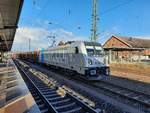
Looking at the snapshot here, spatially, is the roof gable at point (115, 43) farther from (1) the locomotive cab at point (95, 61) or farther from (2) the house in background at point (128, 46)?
(1) the locomotive cab at point (95, 61)

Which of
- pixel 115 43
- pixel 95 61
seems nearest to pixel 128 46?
pixel 115 43

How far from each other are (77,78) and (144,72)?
26.5 feet

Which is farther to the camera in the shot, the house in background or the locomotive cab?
the house in background

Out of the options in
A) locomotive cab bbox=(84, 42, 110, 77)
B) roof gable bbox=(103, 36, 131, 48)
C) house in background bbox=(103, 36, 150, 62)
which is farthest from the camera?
roof gable bbox=(103, 36, 131, 48)

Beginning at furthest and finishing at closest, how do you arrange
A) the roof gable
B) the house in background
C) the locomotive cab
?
the roof gable → the house in background → the locomotive cab

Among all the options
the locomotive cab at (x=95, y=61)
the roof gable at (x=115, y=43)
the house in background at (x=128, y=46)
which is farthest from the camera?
the roof gable at (x=115, y=43)

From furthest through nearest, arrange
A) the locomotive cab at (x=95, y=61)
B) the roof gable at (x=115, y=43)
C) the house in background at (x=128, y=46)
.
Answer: the roof gable at (x=115, y=43)
the house in background at (x=128, y=46)
the locomotive cab at (x=95, y=61)

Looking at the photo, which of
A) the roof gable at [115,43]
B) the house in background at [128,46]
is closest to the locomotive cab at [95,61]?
the house in background at [128,46]

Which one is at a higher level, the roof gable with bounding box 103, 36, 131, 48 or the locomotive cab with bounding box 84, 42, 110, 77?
the roof gable with bounding box 103, 36, 131, 48

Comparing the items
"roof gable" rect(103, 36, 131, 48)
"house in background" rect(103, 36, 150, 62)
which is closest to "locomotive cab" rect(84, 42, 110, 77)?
"house in background" rect(103, 36, 150, 62)

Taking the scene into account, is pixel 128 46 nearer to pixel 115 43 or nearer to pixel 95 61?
pixel 115 43

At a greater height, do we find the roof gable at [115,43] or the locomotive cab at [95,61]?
the roof gable at [115,43]

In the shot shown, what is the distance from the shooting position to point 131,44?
183ft

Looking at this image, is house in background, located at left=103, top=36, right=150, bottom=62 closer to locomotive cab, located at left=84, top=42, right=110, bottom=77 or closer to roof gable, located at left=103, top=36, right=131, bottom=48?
roof gable, located at left=103, top=36, right=131, bottom=48
